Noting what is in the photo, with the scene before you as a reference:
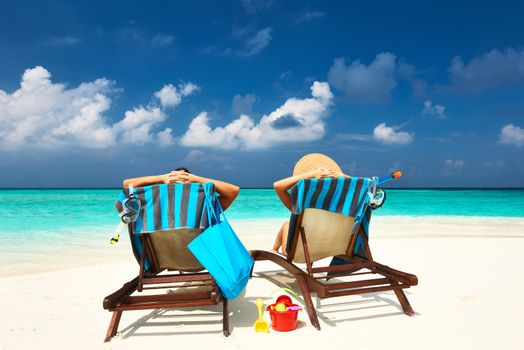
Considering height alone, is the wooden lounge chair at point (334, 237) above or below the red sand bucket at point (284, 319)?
above

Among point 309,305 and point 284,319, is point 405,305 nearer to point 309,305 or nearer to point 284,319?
point 309,305

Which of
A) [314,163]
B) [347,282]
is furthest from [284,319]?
[314,163]

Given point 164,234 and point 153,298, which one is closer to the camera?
point 153,298

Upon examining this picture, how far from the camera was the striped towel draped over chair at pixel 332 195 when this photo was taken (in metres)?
3.24

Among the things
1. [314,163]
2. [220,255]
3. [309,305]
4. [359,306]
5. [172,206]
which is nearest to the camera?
[220,255]

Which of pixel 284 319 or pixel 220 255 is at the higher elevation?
pixel 220 255

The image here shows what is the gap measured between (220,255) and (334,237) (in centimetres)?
131

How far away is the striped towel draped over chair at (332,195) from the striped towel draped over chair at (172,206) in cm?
82

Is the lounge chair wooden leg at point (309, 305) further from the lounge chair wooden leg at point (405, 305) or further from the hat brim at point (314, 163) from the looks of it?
the hat brim at point (314, 163)

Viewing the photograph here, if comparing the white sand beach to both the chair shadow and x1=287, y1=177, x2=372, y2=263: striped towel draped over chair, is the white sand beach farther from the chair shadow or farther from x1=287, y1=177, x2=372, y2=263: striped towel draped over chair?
x1=287, y1=177, x2=372, y2=263: striped towel draped over chair

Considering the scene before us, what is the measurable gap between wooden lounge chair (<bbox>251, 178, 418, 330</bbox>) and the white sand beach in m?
0.26

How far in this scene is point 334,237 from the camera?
3670mm

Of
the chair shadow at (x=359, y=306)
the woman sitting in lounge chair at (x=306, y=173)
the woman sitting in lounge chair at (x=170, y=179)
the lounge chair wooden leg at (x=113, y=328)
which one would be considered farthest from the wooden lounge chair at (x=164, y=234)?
the chair shadow at (x=359, y=306)

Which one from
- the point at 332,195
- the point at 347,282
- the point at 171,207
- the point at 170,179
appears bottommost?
the point at 347,282
